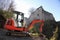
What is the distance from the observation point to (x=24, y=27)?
1631 centimetres

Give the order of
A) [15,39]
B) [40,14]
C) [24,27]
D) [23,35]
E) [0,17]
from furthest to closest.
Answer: [40,14], [0,17], [24,27], [23,35], [15,39]

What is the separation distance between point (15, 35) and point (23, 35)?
22.5 inches

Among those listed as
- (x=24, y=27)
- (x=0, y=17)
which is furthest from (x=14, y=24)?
(x=0, y=17)

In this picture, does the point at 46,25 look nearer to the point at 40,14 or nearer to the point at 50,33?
the point at 50,33

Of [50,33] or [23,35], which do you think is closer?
A: [23,35]

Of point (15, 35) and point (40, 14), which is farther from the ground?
point (40, 14)

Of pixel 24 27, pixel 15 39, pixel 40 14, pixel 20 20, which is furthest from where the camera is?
pixel 40 14

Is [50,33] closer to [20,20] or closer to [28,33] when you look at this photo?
[20,20]

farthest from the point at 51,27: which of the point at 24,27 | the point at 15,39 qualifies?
the point at 15,39

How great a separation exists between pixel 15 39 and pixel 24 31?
227 cm

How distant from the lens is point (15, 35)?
15414mm

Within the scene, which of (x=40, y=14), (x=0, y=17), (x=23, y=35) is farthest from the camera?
(x=40, y=14)

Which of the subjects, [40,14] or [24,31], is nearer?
[24,31]

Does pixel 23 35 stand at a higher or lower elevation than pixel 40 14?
lower
